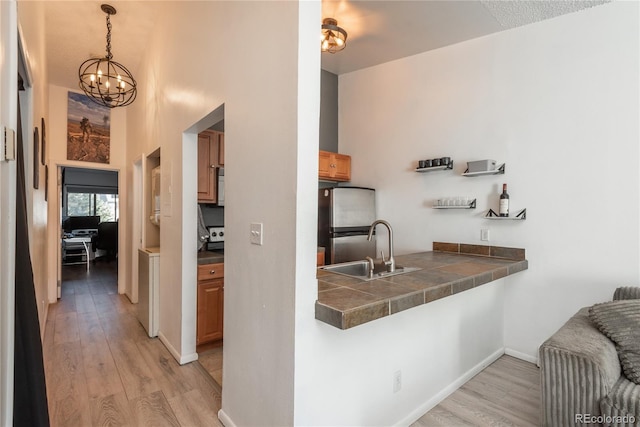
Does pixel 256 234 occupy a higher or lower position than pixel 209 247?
higher

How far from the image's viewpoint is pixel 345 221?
3617 millimetres

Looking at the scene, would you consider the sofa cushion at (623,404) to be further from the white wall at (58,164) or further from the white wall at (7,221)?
the white wall at (58,164)

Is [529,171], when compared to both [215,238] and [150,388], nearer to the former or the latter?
[215,238]

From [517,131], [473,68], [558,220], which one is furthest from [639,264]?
[473,68]

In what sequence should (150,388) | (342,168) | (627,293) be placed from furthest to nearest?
(342,168) → (150,388) → (627,293)

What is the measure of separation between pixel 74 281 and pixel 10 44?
6.07m

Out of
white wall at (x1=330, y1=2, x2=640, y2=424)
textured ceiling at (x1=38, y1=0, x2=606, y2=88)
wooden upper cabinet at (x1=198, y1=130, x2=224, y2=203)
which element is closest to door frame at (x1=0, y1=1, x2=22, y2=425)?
textured ceiling at (x1=38, y1=0, x2=606, y2=88)

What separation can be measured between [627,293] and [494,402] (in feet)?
3.82

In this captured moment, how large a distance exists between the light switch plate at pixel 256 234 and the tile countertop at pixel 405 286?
0.41m

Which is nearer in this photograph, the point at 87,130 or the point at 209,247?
the point at 209,247

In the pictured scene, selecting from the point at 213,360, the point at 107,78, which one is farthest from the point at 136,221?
the point at 213,360

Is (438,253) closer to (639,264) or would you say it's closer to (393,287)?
(639,264)

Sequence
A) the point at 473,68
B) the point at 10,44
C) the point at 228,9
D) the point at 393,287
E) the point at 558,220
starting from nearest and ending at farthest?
1. the point at 10,44
2. the point at 393,287
3. the point at 228,9
4. the point at 558,220
5. the point at 473,68

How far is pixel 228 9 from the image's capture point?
6.62 feet
